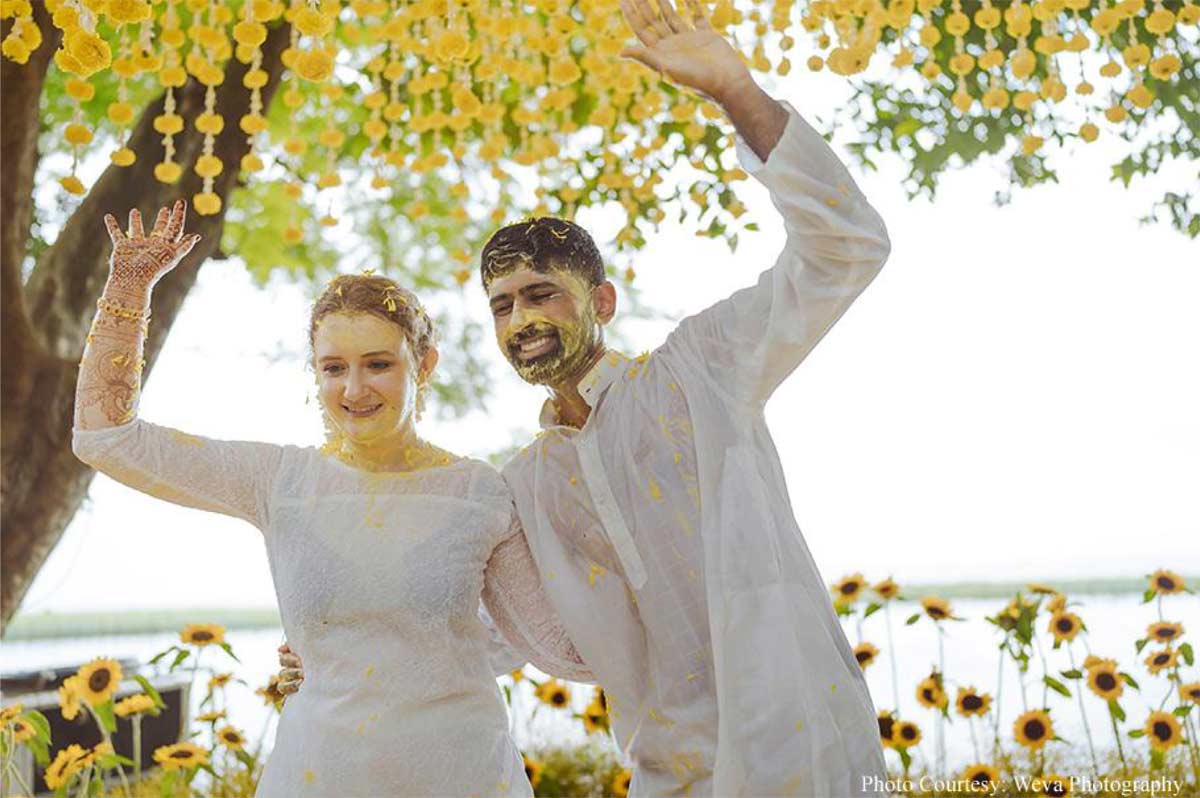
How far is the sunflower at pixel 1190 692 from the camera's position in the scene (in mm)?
2877

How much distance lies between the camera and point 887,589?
3133 millimetres

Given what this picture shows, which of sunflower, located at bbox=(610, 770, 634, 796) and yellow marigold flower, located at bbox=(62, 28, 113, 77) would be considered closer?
yellow marigold flower, located at bbox=(62, 28, 113, 77)

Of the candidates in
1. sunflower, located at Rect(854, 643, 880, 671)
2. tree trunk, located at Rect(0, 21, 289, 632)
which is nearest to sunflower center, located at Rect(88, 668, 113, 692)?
tree trunk, located at Rect(0, 21, 289, 632)

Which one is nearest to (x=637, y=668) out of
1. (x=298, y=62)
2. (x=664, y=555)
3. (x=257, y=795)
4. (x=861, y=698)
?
(x=664, y=555)

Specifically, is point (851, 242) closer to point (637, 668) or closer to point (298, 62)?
point (637, 668)

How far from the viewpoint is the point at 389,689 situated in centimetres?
152

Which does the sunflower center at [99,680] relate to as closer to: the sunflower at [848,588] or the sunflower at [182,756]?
the sunflower at [182,756]

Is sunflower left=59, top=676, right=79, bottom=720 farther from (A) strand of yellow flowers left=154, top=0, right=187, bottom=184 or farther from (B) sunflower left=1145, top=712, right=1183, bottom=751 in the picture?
(B) sunflower left=1145, top=712, right=1183, bottom=751

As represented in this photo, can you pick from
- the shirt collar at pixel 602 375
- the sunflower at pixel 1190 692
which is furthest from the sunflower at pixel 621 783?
the shirt collar at pixel 602 375

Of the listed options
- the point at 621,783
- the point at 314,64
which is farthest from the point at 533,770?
the point at 314,64

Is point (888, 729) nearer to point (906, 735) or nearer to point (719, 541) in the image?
point (906, 735)

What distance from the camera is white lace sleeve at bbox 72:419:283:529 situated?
1544 mm

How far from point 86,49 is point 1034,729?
8.18ft

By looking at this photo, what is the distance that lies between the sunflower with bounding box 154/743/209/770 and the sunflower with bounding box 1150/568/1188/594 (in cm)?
238
